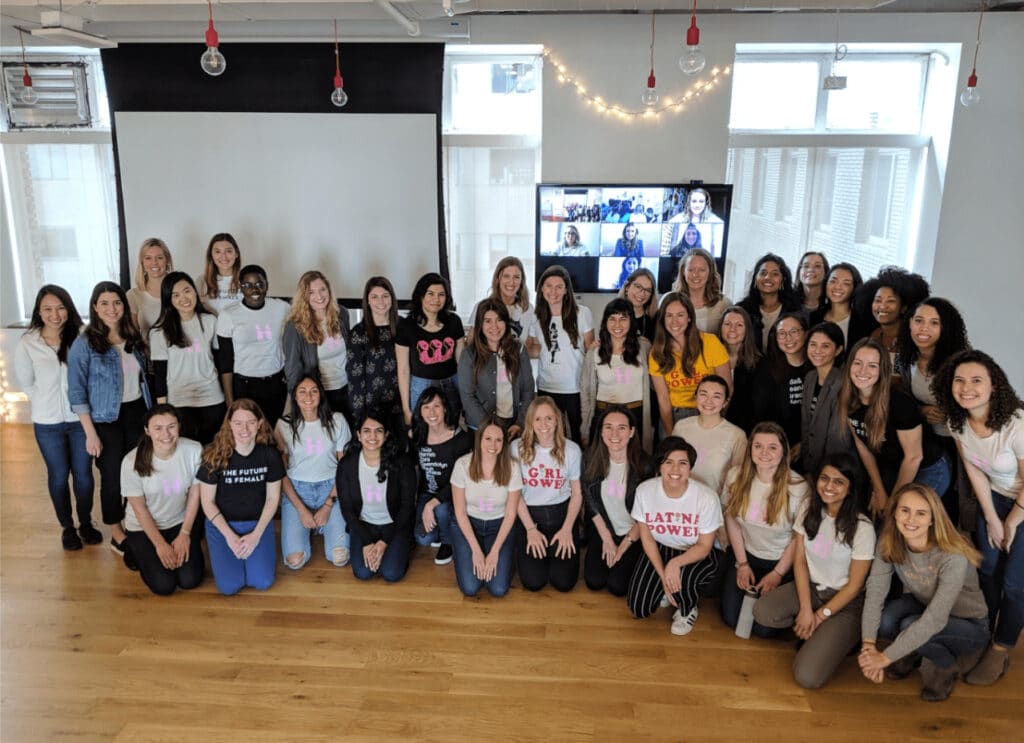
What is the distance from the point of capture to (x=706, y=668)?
3.16 m

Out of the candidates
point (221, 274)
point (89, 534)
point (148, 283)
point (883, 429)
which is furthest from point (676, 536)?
point (148, 283)

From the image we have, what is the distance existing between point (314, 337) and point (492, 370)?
1.03m

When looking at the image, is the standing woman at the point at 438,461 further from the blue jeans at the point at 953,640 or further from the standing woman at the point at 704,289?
the blue jeans at the point at 953,640

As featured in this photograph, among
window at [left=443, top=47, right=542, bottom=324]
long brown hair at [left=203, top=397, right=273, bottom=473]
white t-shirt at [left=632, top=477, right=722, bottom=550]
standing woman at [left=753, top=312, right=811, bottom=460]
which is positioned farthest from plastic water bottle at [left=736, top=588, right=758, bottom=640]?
window at [left=443, top=47, right=542, bottom=324]

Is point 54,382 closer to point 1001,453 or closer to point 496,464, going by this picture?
point 496,464

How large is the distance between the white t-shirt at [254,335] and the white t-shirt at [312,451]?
51 cm

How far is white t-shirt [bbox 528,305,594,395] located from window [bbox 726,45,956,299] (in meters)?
2.36

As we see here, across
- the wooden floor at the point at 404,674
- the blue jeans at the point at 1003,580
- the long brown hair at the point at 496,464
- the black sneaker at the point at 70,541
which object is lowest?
the wooden floor at the point at 404,674

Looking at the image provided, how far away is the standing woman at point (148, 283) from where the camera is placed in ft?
14.3

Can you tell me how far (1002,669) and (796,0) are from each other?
3.90 metres

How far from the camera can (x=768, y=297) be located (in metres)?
4.31

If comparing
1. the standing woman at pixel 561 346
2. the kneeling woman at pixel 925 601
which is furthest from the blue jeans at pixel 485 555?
the kneeling woman at pixel 925 601

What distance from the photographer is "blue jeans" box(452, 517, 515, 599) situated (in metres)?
3.68

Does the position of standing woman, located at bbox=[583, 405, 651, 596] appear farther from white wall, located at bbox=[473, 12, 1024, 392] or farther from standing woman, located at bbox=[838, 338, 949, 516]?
white wall, located at bbox=[473, 12, 1024, 392]
